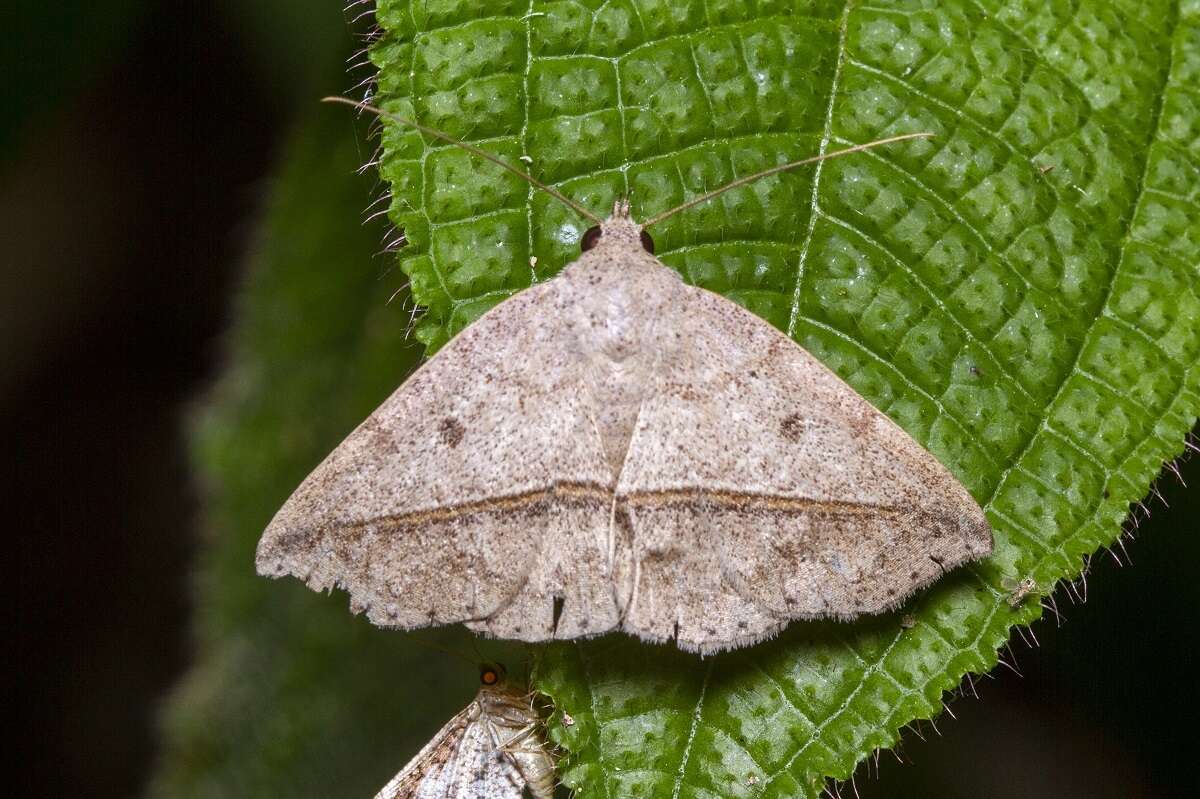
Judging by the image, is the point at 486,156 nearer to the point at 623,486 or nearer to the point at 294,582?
the point at 623,486

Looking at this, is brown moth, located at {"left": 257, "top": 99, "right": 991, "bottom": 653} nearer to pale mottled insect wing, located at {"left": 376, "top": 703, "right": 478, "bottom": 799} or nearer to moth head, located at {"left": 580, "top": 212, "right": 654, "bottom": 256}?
moth head, located at {"left": 580, "top": 212, "right": 654, "bottom": 256}

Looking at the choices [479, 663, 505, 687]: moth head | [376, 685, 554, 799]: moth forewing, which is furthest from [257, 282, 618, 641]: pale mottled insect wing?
[376, 685, 554, 799]: moth forewing

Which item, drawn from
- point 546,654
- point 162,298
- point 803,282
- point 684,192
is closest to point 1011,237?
point 803,282

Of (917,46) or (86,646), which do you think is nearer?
(917,46)

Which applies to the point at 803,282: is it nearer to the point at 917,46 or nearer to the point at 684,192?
the point at 684,192

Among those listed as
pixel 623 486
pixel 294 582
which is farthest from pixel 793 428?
pixel 294 582

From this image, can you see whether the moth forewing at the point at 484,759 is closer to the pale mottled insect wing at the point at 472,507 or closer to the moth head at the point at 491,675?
→ the moth head at the point at 491,675
